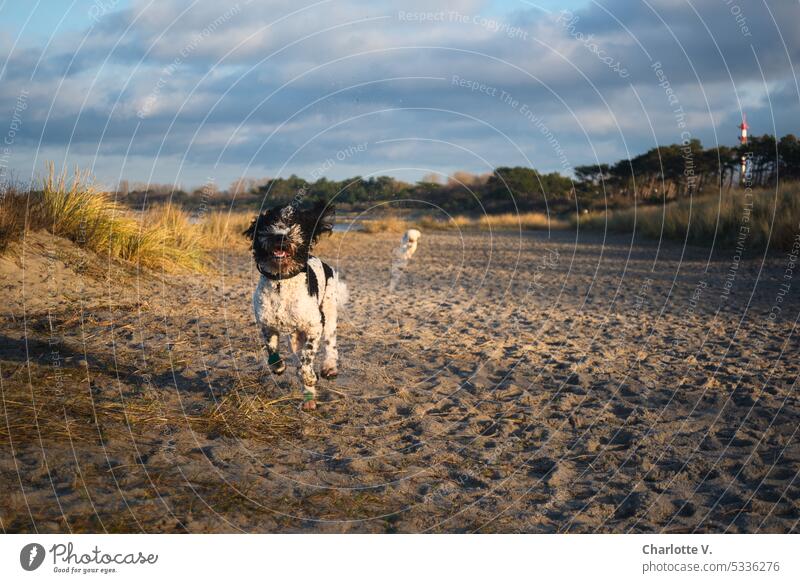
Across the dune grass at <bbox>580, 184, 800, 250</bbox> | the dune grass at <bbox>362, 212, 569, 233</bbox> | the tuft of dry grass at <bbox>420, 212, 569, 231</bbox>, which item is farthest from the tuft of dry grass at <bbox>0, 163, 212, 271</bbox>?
the tuft of dry grass at <bbox>420, 212, 569, 231</bbox>

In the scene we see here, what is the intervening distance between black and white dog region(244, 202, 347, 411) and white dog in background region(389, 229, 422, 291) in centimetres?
780

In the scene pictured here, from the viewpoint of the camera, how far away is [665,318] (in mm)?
11773

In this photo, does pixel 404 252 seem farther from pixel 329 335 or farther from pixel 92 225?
pixel 329 335

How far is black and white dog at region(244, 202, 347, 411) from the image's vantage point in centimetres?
637

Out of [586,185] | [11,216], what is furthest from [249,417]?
[586,185]

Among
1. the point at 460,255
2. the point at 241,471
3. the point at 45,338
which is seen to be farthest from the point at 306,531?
the point at 460,255

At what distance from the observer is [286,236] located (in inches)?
253

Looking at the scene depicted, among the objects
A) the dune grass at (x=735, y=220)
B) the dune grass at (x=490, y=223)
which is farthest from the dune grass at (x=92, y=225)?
the dune grass at (x=490, y=223)

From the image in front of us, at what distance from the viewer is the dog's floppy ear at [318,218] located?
6840 millimetres

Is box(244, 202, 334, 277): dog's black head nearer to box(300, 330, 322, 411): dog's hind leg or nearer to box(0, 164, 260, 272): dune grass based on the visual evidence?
box(300, 330, 322, 411): dog's hind leg

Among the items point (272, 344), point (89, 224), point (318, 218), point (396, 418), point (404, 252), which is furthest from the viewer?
point (404, 252)

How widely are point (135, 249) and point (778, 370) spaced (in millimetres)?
11731

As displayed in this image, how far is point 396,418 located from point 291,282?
1.69 m

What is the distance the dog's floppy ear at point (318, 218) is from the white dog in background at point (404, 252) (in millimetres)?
7493
